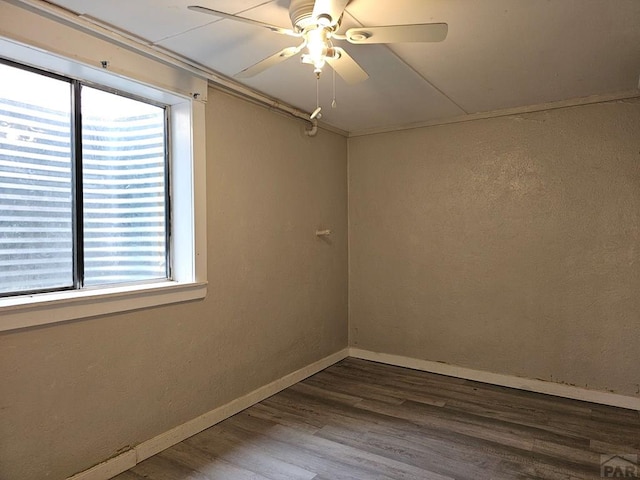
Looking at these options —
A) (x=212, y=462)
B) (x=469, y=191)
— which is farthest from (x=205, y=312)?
(x=469, y=191)

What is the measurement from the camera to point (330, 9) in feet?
5.28

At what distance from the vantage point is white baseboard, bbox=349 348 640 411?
3.15 m

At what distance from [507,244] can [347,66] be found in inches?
89.8

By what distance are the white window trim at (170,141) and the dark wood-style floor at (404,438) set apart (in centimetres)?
93

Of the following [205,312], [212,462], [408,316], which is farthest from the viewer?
[408,316]

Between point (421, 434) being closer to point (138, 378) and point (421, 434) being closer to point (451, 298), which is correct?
point (451, 298)

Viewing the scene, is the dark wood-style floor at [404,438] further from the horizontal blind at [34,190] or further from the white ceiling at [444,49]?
the white ceiling at [444,49]

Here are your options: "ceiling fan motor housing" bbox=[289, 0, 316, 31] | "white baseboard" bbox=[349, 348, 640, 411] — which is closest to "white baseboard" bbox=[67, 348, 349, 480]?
"white baseboard" bbox=[349, 348, 640, 411]

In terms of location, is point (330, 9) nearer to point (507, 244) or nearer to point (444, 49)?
point (444, 49)

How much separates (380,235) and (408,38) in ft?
8.47

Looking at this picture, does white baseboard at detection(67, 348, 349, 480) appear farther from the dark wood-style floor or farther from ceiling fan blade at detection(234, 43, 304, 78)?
ceiling fan blade at detection(234, 43, 304, 78)

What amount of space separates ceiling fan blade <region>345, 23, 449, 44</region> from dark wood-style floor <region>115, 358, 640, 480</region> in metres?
2.13

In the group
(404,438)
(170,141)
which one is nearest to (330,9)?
(170,141)

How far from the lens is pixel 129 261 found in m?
2.55
